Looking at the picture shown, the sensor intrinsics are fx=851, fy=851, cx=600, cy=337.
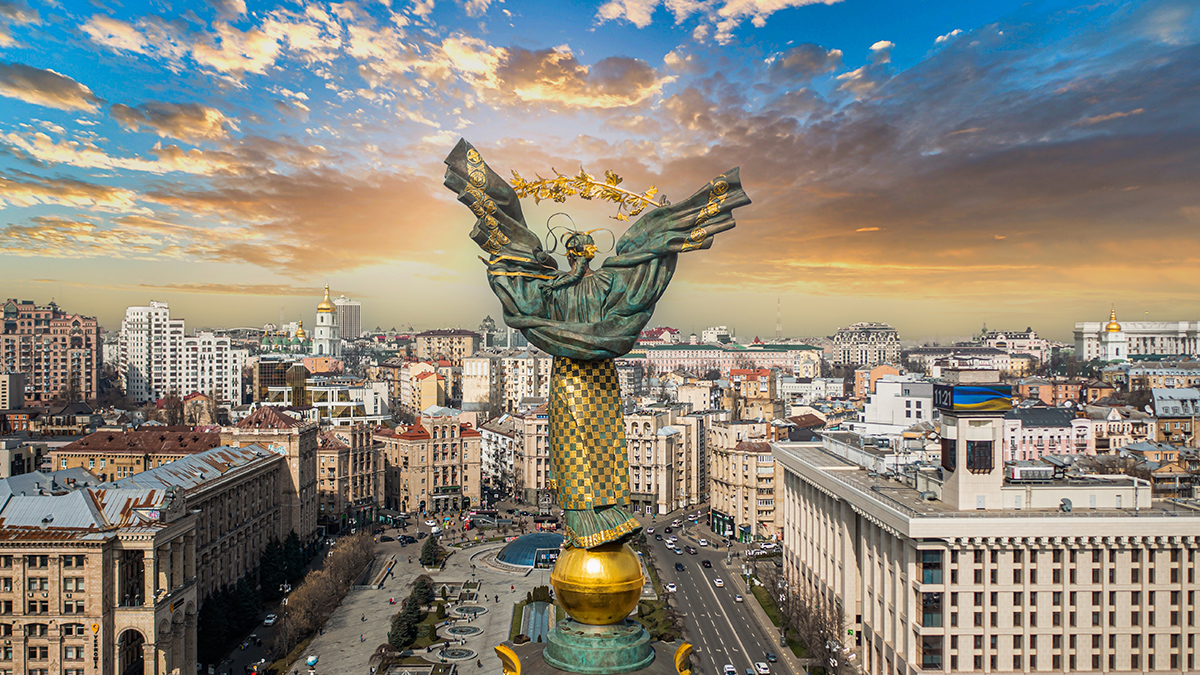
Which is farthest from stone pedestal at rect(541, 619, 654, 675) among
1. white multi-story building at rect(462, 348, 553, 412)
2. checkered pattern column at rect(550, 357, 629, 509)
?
white multi-story building at rect(462, 348, 553, 412)

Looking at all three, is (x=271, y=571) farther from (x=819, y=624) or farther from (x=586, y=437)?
(x=586, y=437)

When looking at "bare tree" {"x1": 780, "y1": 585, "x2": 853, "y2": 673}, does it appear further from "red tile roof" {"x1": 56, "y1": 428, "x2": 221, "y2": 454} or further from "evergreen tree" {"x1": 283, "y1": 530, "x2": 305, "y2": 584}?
"red tile roof" {"x1": 56, "y1": 428, "x2": 221, "y2": 454}

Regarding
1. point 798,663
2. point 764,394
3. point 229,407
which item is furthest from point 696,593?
point 229,407

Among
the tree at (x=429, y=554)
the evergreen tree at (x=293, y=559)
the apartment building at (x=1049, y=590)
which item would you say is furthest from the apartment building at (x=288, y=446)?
the apartment building at (x=1049, y=590)

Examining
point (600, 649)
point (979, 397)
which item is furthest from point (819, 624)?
point (600, 649)

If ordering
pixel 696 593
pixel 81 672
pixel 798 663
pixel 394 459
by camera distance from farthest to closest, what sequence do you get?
pixel 394 459
pixel 696 593
pixel 798 663
pixel 81 672

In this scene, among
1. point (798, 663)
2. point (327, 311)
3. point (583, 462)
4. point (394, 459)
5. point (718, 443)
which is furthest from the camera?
point (327, 311)

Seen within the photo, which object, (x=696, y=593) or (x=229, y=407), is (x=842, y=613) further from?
(x=229, y=407)

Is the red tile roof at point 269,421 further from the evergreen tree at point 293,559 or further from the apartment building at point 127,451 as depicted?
the evergreen tree at point 293,559
